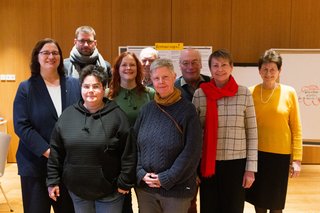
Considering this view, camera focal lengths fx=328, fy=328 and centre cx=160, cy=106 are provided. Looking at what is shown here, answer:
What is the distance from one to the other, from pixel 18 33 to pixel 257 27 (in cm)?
379

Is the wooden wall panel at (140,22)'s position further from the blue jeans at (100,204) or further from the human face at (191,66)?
the blue jeans at (100,204)

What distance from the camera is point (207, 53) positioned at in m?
5.16

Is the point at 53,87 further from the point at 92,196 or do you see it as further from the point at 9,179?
the point at 9,179

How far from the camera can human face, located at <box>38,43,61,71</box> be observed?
7.07ft

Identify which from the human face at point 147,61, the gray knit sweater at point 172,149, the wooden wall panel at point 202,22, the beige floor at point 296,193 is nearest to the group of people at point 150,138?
the gray knit sweater at point 172,149

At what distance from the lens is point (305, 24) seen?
5.17 m

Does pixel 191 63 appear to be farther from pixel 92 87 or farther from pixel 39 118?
pixel 39 118

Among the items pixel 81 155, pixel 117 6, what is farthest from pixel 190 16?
pixel 81 155

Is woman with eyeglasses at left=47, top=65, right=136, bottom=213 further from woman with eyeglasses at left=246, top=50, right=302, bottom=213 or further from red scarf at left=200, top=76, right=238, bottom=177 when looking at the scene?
woman with eyeglasses at left=246, top=50, right=302, bottom=213

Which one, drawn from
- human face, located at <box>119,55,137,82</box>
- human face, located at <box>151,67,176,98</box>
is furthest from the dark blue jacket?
human face, located at <box>151,67,176,98</box>

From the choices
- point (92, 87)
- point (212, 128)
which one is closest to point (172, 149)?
point (212, 128)

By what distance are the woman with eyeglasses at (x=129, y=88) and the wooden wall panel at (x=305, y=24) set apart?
12.2 ft

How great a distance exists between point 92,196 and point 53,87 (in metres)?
0.79

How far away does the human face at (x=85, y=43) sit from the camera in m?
2.74
